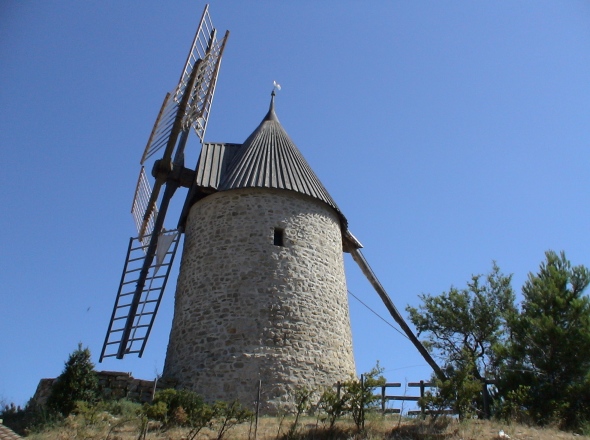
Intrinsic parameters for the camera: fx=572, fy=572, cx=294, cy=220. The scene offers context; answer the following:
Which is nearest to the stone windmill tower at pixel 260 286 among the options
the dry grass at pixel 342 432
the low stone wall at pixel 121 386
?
the low stone wall at pixel 121 386

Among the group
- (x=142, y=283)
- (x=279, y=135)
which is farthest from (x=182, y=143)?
(x=142, y=283)

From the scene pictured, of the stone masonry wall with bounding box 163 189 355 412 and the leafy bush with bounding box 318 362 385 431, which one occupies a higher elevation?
the stone masonry wall with bounding box 163 189 355 412

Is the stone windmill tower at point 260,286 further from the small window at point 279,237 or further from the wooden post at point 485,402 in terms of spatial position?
the wooden post at point 485,402

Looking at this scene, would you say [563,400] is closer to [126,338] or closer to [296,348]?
[296,348]

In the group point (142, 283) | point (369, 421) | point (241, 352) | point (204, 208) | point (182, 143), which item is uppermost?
point (182, 143)

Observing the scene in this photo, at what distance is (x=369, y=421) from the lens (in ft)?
30.9

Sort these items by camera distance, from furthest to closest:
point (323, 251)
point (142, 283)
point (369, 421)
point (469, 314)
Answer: point (469, 314)
point (142, 283)
point (323, 251)
point (369, 421)

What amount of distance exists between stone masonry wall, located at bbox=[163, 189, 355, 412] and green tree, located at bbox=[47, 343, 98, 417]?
1719 millimetres

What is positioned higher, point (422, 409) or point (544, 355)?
point (544, 355)

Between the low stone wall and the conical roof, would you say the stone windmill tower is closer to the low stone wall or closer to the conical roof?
the conical roof

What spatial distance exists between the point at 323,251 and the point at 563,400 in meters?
5.44

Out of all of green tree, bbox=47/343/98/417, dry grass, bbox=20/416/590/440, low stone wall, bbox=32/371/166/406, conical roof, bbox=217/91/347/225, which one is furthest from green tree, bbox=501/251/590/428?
green tree, bbox=47/343/98/417

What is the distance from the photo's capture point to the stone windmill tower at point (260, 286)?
1075 centimetres

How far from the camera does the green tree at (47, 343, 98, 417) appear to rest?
9.55 meters
